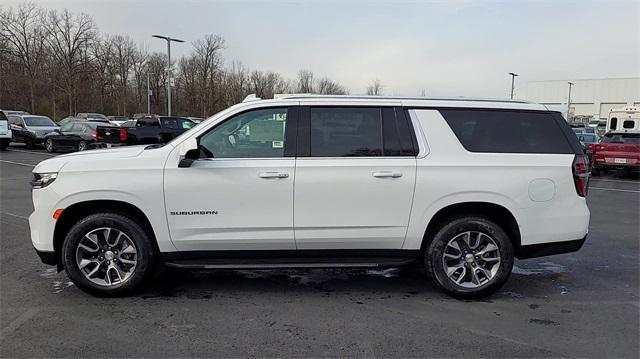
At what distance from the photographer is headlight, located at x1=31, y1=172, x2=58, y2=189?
4.35 metres

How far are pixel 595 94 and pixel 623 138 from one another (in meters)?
98.7

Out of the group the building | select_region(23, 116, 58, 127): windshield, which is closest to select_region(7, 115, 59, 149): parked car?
select_region(23, 116, 58, 127): windshield

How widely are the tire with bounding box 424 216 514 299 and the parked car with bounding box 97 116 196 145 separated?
1640cm

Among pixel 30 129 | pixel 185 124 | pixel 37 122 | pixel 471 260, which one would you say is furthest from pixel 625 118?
pixel 37 122

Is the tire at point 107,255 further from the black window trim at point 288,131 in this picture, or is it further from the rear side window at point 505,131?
the rear side window at point 505,131

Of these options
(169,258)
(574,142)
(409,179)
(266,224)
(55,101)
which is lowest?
(169,258)

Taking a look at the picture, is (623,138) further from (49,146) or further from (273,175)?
(49,146)

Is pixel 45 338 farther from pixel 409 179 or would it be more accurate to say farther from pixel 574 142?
pixel 574 142

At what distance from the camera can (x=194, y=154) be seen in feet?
14.1

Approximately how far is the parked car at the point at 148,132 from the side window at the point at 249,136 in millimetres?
15552

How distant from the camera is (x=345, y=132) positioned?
450cm

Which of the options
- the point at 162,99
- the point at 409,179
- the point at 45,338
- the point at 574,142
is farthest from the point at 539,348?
the point at 162,99

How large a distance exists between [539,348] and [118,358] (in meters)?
3.09

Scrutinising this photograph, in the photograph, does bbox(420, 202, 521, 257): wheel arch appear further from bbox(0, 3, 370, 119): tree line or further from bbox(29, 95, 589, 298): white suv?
bbox(0, 3, 370, 119): tree line
